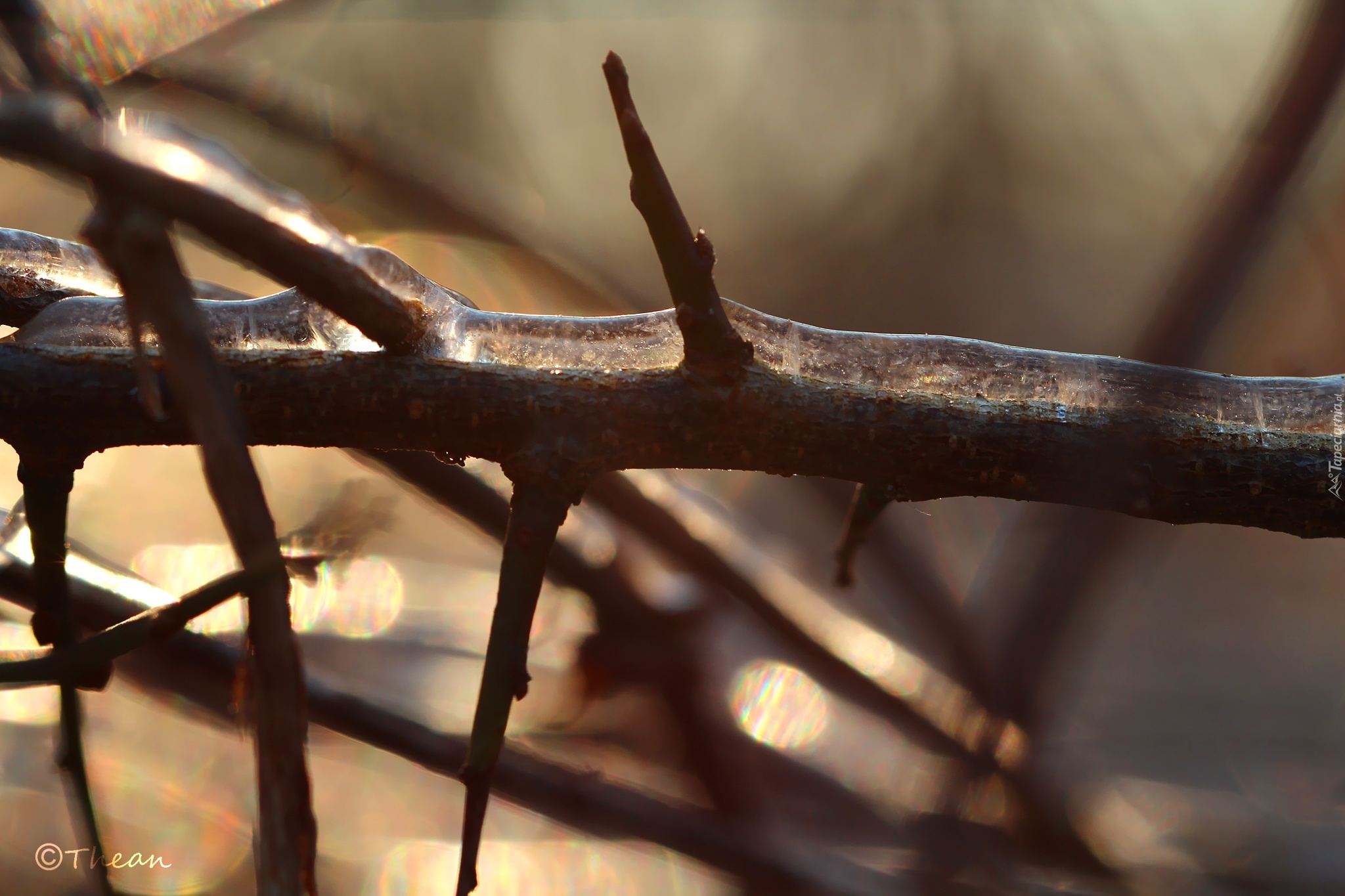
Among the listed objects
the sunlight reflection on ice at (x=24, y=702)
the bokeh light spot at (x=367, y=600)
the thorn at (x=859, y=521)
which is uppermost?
the bokeh light spot at (x=367, y=600)

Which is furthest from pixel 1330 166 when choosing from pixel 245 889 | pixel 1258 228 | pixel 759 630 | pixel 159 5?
pixel 245 889

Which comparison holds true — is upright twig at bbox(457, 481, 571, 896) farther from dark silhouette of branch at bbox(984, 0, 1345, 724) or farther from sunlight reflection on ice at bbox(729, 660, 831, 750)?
sunlight reflection on ice at bbox(729, 660, 831, 750)

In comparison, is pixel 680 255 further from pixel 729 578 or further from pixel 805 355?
pixel 729 578

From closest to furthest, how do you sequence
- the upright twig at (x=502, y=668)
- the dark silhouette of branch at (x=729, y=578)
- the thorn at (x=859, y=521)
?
1. the upright twig at (x=502, y=668)
2. the thorn at (x=859, y=521)
3. the dark silhouette of branch at (x=729, y=578)

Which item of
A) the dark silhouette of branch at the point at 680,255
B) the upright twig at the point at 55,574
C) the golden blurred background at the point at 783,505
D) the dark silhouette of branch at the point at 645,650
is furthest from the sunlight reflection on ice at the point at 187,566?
the dark silhouette of branch at the point at 680,255

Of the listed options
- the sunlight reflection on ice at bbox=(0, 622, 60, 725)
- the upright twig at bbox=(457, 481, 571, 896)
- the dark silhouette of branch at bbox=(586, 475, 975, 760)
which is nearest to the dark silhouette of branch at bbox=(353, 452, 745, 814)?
the dark silhouette of branch at bbox=(586, 475, 975, 760)

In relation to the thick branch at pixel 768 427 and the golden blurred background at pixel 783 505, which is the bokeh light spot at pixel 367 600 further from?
the thick branch at pixel 768 427

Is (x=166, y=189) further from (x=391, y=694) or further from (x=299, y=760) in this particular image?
(x=391, y=694)
